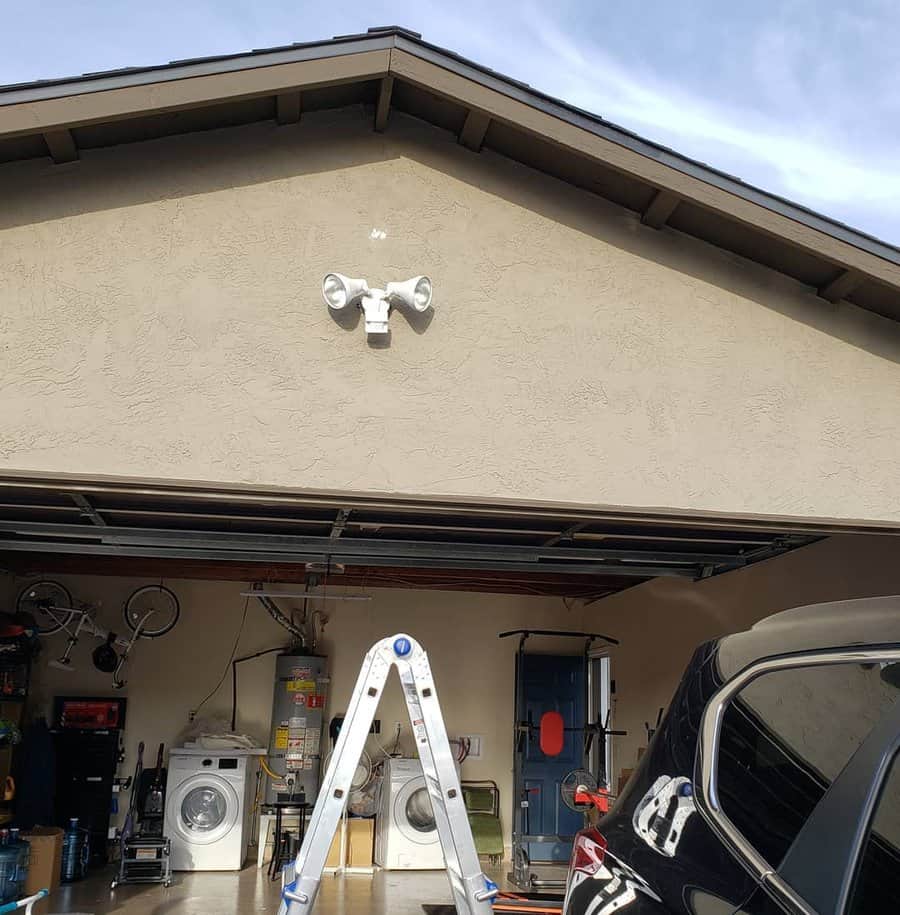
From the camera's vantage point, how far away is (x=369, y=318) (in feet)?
14.1

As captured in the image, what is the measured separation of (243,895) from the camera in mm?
8406

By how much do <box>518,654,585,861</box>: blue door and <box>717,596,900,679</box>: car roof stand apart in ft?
29.9

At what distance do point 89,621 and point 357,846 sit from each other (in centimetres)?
375

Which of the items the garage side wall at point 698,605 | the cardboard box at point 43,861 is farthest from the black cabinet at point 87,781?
the garage side wall at point 698,605

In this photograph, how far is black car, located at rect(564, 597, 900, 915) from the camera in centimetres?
150

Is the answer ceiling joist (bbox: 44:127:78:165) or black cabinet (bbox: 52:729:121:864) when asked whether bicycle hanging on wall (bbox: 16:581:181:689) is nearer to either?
black cabinet (bbox: 52:729:121:864)

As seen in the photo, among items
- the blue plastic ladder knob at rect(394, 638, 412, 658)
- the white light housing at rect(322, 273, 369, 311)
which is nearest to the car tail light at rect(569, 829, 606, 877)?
the blue plastic ladder knob at rect(394, 638, 412, 658)

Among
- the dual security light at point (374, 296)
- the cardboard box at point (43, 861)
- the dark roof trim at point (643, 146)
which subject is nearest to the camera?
the dual security light at point (374, 296)

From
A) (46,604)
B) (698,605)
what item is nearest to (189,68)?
(698,605)

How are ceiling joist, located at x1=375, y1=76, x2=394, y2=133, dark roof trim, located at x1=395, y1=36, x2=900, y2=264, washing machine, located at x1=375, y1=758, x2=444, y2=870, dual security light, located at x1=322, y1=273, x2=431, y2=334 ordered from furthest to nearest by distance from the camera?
1. washing machine, located at x1=375, y1=758, x2=444, y2=870
2. ceiling joist, located at x1=375, y1=76, x2=394, y2=133
3. dark roof trim, located at x1=395, y1=36, x2=900, y2=264
4. dual security light, located at x1=322, y1=273, x2=431, y2=334

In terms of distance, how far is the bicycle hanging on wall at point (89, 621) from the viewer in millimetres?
10383

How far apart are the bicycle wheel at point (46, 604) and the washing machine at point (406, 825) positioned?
3918 millimetres

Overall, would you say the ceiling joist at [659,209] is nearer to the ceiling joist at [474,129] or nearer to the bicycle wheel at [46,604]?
the ceiling joist at [474,129]

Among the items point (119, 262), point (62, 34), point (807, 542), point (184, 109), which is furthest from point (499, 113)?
point (62, 34)
